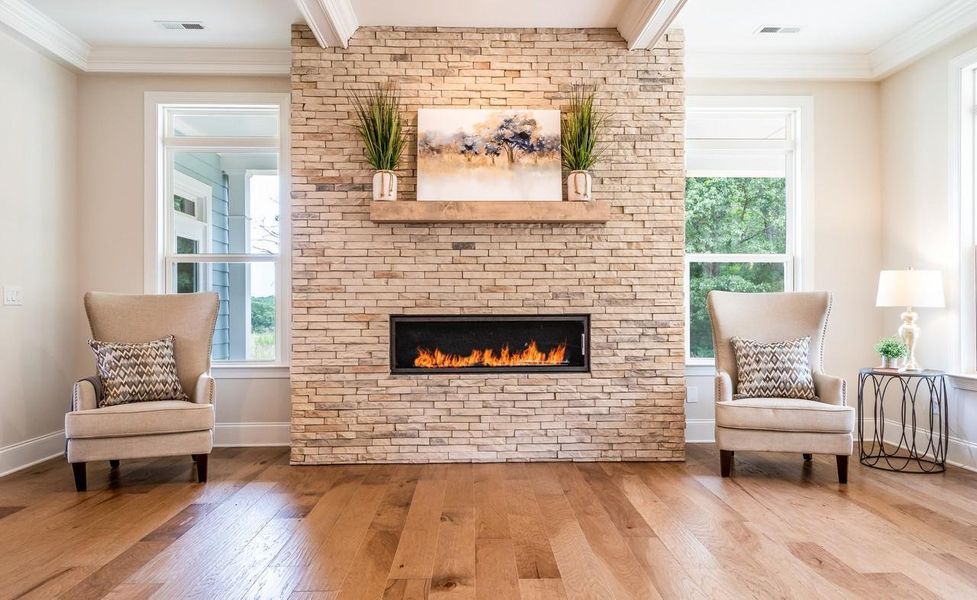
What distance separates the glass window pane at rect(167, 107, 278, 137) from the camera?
485cm

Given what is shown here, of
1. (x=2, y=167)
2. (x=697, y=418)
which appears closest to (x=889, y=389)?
(x=697, y=418)

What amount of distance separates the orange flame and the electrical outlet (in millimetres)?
Result: 2551

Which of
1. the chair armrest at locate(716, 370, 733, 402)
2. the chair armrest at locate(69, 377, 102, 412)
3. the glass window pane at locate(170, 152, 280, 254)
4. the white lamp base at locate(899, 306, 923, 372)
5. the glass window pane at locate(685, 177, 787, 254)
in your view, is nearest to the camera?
the chair armrest at locate(69, 377, 102, 412)

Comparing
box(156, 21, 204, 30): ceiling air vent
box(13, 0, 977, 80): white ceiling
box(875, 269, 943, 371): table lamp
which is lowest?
box(875, 269, 943, 371): table lamp

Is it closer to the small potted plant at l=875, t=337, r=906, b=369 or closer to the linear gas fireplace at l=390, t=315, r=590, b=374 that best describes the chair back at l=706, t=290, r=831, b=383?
the small potted plant at l=875, t=337, r=906, b=369

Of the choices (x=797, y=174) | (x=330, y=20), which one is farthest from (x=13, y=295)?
(x=797, y=174)

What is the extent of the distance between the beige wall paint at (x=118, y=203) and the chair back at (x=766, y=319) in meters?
3.05

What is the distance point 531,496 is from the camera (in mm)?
3395

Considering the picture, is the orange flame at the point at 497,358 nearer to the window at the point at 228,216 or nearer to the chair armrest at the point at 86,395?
the window at the point at 228,216

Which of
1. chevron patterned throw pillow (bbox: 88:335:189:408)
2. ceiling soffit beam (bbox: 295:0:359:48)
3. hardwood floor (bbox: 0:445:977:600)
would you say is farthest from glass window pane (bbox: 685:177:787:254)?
chevron patterned throw pillow (bbox: 88:335:189:408)

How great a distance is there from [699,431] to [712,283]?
3.63 feet

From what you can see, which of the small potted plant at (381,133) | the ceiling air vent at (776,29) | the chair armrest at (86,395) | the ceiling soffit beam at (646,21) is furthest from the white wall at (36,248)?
the ceiling air vent at (776,29)

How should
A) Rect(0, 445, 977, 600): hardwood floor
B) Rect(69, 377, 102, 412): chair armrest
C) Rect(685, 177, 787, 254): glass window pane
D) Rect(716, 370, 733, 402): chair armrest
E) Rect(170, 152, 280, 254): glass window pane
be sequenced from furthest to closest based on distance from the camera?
Rect(685, 177, 787, 254): glass window pane
Rect(170, 152, 280, 254): glass window pane
Rect(716, 370, 733, 402): chair armrest
Rect(69, 377, 102, 412): chair armrest
Rect(0, 445, 977, 600): hardwood floor

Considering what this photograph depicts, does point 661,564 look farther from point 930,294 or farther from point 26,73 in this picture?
point 26,73
